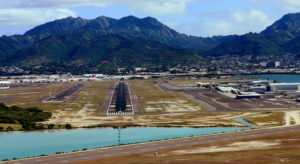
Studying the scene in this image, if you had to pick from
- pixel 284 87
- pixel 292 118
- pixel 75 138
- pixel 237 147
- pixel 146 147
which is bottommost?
pixel 75 138

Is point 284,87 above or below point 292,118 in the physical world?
above

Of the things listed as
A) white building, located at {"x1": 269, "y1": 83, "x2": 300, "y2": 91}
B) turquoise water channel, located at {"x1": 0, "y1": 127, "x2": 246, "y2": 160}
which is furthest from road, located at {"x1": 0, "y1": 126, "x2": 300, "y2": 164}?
white building, located at {"x1": 269, "y1": 83, "x2": 300, "y2": 91}

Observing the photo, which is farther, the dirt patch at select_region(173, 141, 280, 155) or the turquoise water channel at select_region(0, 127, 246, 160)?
the turquoise water channel at select_region(0, 127, 246, 160)

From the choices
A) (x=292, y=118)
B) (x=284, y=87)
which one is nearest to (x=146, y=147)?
(x=292, y=118)

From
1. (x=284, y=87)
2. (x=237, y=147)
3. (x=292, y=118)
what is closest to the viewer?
(x=237, y=147)

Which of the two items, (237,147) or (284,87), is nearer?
(237,147)

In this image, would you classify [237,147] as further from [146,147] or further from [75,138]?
[75,138]

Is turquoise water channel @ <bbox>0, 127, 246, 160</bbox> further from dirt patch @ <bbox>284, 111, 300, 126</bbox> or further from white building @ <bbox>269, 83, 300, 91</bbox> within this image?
white building @ <bbox>269, 83, 300, 91</bbox>

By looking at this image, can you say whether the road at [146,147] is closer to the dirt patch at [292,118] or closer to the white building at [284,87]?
the dirt patch at [292,118]
